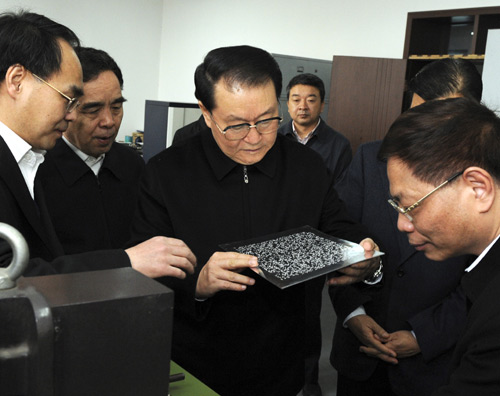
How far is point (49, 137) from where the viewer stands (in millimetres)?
1457

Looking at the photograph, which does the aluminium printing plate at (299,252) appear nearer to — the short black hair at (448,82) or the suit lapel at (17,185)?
the suit lapel at (17,185)

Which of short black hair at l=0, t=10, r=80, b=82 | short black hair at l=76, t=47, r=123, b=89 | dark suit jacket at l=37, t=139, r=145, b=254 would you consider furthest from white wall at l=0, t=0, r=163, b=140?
short black hair at l=0, t=10, r=80, b=82

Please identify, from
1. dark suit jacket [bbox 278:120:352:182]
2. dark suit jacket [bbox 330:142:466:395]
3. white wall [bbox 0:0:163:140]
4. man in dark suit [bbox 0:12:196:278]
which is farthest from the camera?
white wall [bbox 0:0:163:140]

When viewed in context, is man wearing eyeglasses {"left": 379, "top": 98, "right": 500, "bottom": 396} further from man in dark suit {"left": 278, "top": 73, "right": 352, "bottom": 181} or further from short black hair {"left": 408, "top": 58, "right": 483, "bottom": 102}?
man in dark suit {"left": 278, "top": 73, "right": 352, "bottom": 181}

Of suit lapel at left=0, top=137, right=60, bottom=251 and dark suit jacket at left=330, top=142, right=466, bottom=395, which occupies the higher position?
suit lapel at left=0, top=137, right=60, bottom=251

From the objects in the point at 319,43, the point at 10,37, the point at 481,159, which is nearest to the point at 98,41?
the point at 319,43

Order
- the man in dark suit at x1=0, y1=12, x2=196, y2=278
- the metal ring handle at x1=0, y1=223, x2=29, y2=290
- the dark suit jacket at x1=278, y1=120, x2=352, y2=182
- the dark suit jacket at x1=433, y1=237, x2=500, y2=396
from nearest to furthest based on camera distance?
1. the metal ring handle at x1=0, y1=223, x2=29, y2=290
2. the dark suit jacket at x1=433, y1=237, x2=500, y2=396
3. the man in dark suit at x1=0, y1=12, x2=196, y2=278
4. the dark suit jacket at x1=278, y1=120, x2=352, y2=182

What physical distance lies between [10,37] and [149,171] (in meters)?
0.50

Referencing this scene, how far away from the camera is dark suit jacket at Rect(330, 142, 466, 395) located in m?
1.64

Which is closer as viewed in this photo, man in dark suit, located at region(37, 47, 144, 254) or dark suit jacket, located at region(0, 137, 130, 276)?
dark suit jacket, located at region(0, 137, 130, 276)

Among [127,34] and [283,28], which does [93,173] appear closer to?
[283,28]

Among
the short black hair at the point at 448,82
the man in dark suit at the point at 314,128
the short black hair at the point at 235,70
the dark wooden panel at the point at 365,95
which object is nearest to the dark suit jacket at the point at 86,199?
the short black hair at the point at 235,70

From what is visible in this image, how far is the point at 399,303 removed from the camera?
5.65 feet

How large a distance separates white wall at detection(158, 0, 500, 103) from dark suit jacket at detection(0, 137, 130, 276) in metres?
4.77
